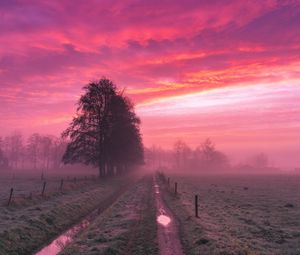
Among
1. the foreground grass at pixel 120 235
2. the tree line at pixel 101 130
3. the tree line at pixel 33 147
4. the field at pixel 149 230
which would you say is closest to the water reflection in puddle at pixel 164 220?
the field at pixel 149 230

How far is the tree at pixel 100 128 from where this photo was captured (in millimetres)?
62281

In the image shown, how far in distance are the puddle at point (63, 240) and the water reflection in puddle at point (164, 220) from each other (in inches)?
205

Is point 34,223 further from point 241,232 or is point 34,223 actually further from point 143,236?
point 241,232

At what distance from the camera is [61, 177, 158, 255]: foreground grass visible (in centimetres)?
1497

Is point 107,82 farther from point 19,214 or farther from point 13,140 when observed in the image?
point 13,140

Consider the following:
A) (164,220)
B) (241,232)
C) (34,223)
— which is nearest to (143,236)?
(164,220)

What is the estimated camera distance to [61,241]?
18547 mm

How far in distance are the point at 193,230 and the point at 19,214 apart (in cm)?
1282

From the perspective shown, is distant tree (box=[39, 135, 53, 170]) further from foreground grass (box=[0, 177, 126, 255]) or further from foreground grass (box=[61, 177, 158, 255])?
foreground grass (box=[61, 177, 158, 255])

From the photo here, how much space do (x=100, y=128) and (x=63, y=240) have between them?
45516 mm

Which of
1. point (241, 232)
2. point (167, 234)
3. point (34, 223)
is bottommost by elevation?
point (241, 232)

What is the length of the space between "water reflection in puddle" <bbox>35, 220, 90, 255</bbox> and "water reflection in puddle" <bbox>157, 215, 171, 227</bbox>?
522cm

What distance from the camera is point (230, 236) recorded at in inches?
690

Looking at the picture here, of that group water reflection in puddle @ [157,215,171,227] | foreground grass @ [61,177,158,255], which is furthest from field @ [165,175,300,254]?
foreground grass @ [61,177,158,255]
